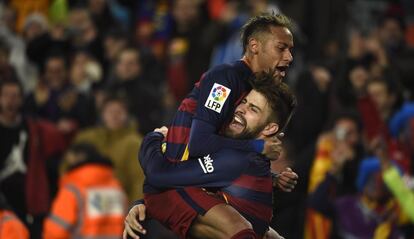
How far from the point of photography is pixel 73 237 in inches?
402

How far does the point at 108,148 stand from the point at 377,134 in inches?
97.6

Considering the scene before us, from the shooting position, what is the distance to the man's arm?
20.0ft

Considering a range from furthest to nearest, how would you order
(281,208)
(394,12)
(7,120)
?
(394,12)
(7,120)
(281,208)

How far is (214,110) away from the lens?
6.13m

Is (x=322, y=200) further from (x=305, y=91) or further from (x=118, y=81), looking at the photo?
(x=118, y=81)

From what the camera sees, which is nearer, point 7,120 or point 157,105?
point 7,120

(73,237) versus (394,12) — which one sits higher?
(394,12)

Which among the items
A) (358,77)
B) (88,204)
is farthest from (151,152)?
(358,77)

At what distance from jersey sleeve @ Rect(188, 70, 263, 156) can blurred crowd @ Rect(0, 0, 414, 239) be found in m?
2.55

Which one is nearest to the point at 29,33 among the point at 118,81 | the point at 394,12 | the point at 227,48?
the point at 118,81

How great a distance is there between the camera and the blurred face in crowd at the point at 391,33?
1409 centimetres

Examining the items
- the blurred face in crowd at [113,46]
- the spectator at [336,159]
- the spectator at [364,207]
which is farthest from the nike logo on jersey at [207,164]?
the blurred face in crowd at [113,46]

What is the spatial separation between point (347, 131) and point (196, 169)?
531 cm

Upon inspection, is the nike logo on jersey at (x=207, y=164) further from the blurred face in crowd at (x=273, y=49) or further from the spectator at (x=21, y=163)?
the spectator at (x=21, y=163)
